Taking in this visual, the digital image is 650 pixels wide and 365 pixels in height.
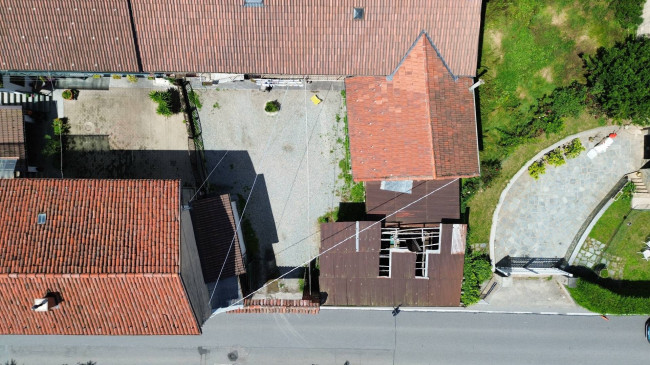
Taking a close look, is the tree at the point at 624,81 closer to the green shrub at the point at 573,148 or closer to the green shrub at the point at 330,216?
the green shrub at the point at 573,148

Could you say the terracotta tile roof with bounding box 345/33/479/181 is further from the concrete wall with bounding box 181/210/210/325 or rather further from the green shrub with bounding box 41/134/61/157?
the green shrub with bounding box 41/134/61/157

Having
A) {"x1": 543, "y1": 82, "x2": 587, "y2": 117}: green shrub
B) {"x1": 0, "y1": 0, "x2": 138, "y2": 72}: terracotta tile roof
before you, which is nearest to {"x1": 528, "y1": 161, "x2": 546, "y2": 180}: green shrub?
{"x1": 543, "y1": 82, "x2": 587, "y2": 117}: green shrub

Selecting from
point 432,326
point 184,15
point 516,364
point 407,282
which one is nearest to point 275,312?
point 407,282

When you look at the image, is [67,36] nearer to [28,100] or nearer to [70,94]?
[70,94]

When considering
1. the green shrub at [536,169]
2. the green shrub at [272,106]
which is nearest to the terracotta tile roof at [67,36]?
the green shrub at [272,106]

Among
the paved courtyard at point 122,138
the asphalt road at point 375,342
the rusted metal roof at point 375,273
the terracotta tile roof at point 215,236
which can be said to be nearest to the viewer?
the terracotta tile roof at point 215,236

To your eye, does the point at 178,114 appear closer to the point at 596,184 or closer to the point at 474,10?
the point at 474,10
